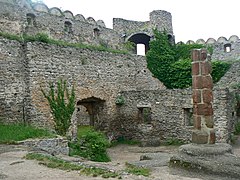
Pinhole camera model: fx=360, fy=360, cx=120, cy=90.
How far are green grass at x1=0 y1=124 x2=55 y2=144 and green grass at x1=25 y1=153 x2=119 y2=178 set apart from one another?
2100mm

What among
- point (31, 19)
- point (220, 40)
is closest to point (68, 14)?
point (31, 19)

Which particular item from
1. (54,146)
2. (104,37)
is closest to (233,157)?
(54,146)

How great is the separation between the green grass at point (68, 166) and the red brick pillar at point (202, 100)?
9.99ft

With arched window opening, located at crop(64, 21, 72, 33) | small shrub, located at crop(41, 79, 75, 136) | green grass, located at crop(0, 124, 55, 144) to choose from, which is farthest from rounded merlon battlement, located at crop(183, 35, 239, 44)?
green grass, located at crop(0, 124, 55, 144)

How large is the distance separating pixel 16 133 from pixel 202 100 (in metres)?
6.05

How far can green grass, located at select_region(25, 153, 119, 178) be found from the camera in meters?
7.16

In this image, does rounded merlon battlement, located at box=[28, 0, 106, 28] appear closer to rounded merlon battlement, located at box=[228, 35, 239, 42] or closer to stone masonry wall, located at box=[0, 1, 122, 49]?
stone masonry wall, located at box=[0, 1, 122, 49]

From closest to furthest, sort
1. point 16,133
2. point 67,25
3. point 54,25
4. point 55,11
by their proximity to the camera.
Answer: point 16,133 → point 54,25 → point 67,25 → point 55,11

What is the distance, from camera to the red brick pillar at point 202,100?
924 cm

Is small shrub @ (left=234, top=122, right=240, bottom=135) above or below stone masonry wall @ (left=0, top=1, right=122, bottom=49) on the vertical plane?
below

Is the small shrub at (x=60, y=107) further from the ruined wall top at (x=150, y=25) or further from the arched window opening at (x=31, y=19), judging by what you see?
the ruined wall top at (x=150, y=25)

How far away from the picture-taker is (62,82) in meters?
15.1

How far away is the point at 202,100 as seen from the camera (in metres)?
9.41

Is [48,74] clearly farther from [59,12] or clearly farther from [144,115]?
[59,12]
